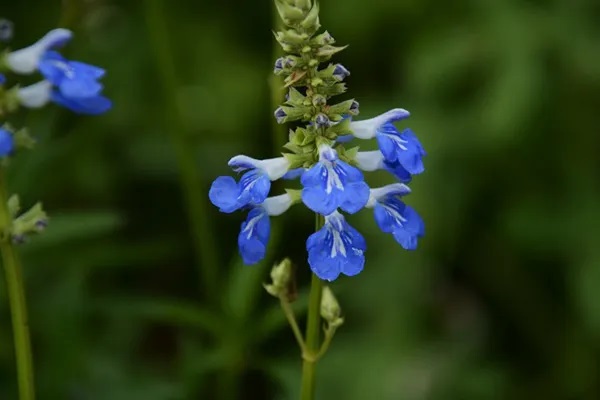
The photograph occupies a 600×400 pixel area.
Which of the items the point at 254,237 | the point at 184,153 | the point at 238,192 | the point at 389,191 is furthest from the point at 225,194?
the point at 184,153

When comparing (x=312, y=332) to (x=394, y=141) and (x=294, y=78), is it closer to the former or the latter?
(x=394, y=141)

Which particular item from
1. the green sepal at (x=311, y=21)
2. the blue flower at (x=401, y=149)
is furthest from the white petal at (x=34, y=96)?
the blue flower at (x=401, y=149)

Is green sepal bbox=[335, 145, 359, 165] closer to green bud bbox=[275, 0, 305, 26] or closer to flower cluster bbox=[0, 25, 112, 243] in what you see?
green bud bbox=[275, 0, 305, 26]

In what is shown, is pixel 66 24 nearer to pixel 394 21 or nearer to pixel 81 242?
pixel 81 242

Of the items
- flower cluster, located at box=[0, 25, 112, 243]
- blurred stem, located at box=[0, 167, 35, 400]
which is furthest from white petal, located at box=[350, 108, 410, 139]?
blurred stem, located at box=[0, 167, 35, 400]

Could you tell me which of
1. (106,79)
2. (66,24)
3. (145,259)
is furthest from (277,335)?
(66,24)
